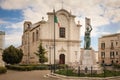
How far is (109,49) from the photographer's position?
6550 cm

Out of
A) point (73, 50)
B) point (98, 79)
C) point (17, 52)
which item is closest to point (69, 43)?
point (73, 50)

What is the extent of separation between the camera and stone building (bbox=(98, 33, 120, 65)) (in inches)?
2467

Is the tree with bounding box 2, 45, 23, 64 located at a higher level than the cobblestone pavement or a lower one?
higher

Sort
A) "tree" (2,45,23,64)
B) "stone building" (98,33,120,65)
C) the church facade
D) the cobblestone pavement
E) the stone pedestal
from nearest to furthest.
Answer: the cobblestone pavement
the stone pedestal
"tree" (2,45,23,64)
the church facade
"stone building" (98,33,120,65)

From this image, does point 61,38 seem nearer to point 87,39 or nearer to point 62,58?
point 62,58

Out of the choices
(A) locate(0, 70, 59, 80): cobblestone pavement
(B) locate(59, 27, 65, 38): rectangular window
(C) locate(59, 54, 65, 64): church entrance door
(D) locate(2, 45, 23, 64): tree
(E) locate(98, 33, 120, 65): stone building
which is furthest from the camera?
(E) locate(98, 33, 120, 65): stone building

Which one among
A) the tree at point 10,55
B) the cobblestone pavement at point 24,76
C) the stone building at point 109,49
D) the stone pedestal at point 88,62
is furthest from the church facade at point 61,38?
the stone pedestal at point 88,62

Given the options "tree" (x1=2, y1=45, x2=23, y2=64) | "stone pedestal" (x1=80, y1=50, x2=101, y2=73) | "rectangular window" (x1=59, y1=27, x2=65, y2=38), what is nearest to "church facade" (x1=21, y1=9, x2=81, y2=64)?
"rectangular window" (x1=59, y1=27, x2=65, y2=38)

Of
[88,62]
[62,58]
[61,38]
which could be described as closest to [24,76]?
[88,62]

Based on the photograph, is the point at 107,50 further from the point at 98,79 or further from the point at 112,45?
the point at 98,79

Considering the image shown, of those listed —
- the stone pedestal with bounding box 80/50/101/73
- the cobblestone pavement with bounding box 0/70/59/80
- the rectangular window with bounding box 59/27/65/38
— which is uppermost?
the rectangular window with bounding box 59/27/65/38

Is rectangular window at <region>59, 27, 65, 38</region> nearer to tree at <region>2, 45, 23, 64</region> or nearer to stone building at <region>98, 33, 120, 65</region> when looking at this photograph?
tree at <region>2, 45, 23, 64</region>

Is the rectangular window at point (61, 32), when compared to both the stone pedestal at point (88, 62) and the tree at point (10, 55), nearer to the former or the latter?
the tree at point (10, 55)

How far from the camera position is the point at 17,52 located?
44688mm
